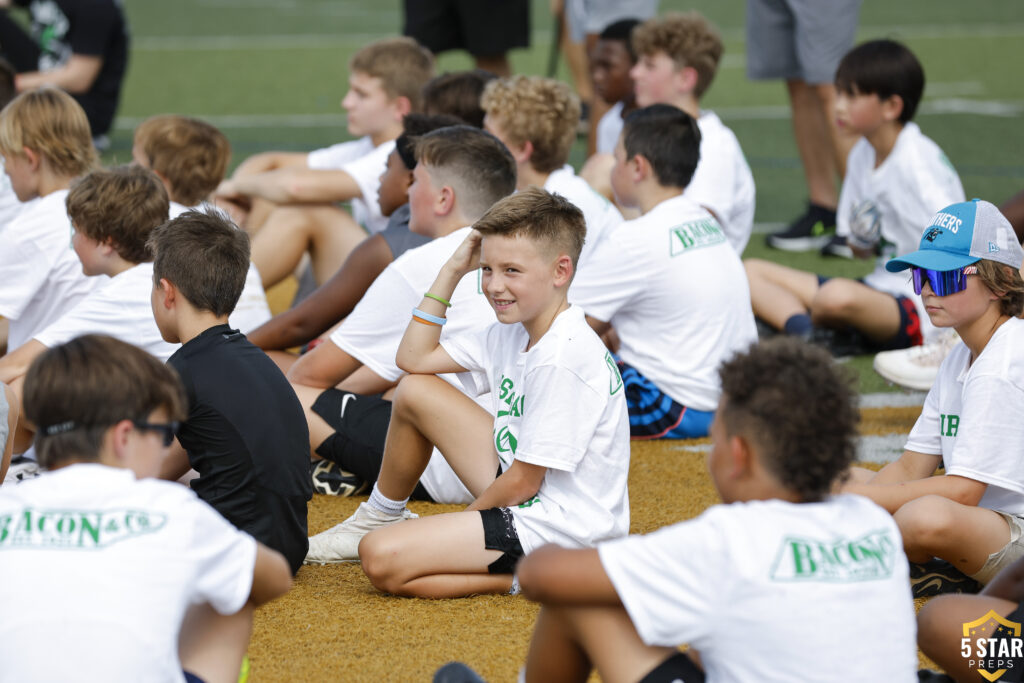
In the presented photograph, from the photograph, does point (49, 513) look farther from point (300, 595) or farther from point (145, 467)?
point (300, 595)

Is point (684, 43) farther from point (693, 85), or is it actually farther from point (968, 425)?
point (968, 425)

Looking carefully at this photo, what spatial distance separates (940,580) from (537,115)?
2.48 m

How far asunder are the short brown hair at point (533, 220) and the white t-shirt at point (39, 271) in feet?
5.80

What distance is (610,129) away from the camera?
6.92 m

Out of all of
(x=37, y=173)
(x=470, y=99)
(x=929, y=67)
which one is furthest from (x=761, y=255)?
(x=929, y=67)

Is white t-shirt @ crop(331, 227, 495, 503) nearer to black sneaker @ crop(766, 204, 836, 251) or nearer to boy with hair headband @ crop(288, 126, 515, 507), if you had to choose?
boy with hair headband @ crop(288, 126, 515, 507)

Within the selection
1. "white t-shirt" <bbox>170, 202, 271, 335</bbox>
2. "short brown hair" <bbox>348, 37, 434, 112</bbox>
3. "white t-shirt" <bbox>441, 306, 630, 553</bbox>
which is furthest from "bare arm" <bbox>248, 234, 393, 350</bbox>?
"short brown hair" <bbox>348, 37, 434, 112</bbox>

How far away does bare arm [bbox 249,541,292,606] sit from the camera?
2291 millimetres

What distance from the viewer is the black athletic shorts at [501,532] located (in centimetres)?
320

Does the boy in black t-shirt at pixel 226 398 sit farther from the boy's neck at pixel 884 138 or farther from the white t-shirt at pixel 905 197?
the boy's neck at pixel 884 138

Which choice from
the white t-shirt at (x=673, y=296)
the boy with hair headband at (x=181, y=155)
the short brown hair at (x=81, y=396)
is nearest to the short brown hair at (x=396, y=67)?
the boy with hair headband at (x=181, y=155)

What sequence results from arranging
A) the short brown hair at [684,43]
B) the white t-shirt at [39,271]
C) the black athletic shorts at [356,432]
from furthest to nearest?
the short brown hair at [684,43], the white t-shirt at [39,271], the black athletic shorts at [356,432]

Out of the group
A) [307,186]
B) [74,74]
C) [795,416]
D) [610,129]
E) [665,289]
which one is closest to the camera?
[795,416]

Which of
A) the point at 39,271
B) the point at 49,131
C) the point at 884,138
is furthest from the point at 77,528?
the point at 884,138
